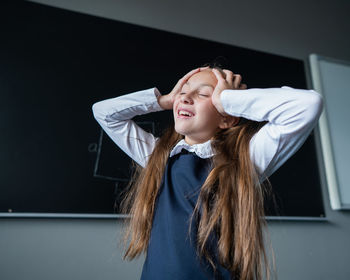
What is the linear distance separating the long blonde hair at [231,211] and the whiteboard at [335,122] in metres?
1.65

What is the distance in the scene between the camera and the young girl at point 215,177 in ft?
2.38

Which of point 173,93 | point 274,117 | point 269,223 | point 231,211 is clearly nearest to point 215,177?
point 231,211

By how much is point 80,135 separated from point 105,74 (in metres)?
0.39

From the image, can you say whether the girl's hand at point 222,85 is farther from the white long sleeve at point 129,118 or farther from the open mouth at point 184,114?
the white long sleeve at point 129,118

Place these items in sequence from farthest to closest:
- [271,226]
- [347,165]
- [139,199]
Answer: [347,165]
[271,226]
[139,199]

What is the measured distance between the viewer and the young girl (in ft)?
2.38

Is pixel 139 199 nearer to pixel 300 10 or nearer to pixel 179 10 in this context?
pixel 179 10

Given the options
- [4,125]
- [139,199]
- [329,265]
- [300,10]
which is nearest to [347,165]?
[329,265]

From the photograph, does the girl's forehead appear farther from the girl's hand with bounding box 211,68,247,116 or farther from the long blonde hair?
the long blonde hair

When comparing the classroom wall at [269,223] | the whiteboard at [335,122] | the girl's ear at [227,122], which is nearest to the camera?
the girl's ear at [227,122]

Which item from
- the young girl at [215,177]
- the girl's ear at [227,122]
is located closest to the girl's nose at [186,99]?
the young girl at [215,177]

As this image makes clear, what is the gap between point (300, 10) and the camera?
2.74 m

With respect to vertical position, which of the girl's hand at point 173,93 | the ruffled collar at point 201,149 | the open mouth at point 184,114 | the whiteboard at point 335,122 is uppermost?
the whiteboard at point 335,122

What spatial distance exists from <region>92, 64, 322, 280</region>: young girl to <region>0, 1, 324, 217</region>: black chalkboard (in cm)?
75
